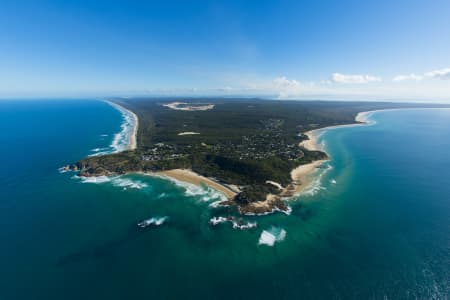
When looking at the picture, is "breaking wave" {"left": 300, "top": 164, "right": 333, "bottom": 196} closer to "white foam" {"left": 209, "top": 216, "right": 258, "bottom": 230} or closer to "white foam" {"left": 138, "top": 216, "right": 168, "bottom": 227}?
"white foam" {"left": 209, "top": 216, "right": 258, "bottom": 230}

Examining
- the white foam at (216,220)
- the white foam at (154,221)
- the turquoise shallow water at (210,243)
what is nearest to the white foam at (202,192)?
the turquoise shallow water at (210,243)

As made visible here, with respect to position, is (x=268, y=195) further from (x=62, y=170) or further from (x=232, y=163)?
(x=62, y=170)

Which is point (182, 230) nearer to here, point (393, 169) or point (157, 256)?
point (157, 256)

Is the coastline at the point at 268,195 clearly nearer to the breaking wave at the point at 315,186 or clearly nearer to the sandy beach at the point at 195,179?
the sandy beach at the point at 195,179

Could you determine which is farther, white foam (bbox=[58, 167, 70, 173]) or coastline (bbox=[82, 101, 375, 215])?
white foam (bbox=[58, 167, 70, 173])

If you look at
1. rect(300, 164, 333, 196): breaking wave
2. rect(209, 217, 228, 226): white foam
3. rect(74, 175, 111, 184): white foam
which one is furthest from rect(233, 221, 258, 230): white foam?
rect(74, 175, 111, 184): white foam

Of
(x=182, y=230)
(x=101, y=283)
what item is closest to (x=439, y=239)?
(x=182, y=230)
